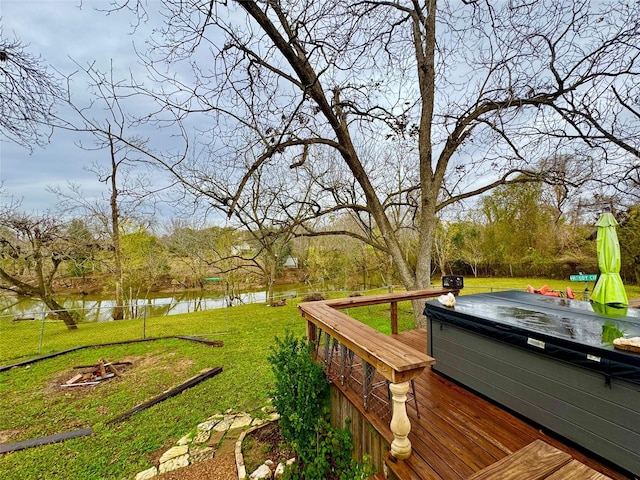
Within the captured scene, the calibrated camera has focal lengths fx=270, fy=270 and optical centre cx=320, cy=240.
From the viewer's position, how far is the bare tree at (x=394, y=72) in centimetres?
316

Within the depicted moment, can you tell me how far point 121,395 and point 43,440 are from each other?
1.10m

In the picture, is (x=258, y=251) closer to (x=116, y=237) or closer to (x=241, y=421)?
(x=241, y=421)

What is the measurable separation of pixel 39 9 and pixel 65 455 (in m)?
4.91

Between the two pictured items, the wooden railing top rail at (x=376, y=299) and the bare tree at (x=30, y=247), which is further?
the bare tree at (x=30, y=247)

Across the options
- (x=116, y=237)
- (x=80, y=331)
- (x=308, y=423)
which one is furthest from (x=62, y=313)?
(x=308, y=423)

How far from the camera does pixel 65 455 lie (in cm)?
309

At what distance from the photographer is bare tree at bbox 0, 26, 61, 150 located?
8.32ft

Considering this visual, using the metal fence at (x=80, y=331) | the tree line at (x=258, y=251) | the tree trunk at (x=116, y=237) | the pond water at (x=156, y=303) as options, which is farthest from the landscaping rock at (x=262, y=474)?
the tree trunk at (x=116, y=237)

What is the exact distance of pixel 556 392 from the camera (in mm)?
1900

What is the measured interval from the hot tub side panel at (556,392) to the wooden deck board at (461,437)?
88 mm

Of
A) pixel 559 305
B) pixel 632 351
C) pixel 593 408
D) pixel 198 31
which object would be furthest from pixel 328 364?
pixel 198 31

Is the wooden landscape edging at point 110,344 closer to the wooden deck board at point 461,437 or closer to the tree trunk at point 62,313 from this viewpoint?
the tree trunk at point 62,313

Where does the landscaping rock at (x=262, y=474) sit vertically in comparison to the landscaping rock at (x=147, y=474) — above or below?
above

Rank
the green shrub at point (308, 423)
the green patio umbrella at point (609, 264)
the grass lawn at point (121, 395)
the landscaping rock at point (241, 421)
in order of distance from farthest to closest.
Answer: the landscaping rock at point (241, 421)
the grass lawn at point (121, 395)
the green patio umbrella at point (609, 264)
the green shrub at point (308, 423)
